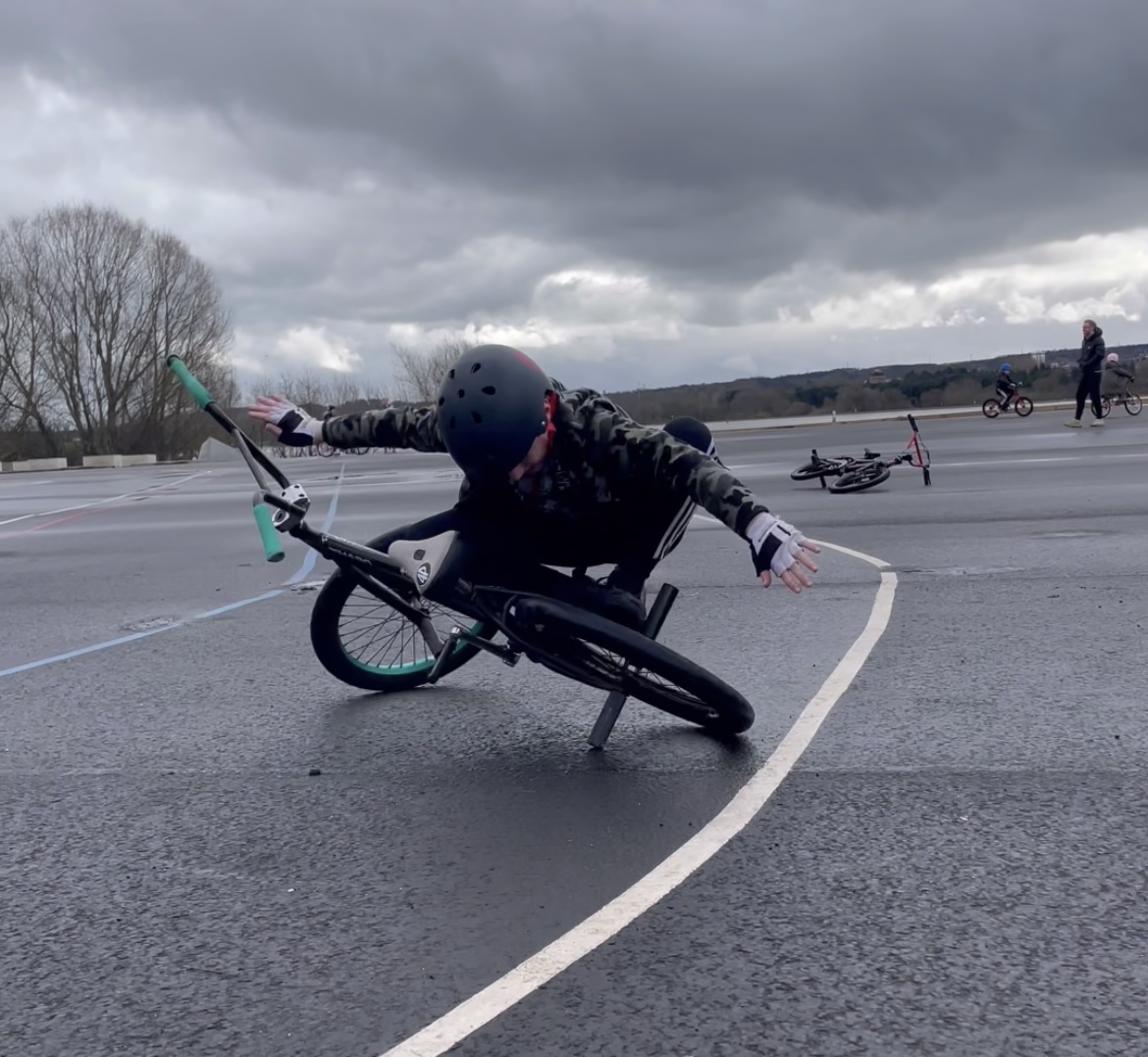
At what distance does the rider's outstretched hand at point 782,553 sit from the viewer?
4.09 m

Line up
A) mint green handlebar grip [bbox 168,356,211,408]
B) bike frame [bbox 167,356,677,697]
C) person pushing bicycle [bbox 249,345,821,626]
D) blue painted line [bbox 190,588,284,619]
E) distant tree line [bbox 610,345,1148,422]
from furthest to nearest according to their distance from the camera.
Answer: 1. distant tree line [bbox 610,345,1148,422]
2. blue painted line [bbox 190,588,284,619]
3. mint green handlebar grip [bbox 168,356,211,408]
4. bike frame [bbox 167,356,677,697]
5. person pushing bicycle [bbox 249,345,821,626]

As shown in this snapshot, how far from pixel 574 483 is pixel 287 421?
1.54 m

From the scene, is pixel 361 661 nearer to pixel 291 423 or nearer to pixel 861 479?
pixel 291 423

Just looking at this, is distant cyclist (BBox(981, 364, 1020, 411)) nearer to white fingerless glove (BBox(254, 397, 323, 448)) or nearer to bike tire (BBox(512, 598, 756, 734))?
white fingerless glove (BBox(254, 397, 323, 448))

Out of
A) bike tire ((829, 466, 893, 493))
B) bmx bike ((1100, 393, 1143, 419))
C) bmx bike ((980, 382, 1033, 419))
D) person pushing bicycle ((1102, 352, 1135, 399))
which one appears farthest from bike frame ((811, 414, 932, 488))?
bmx bike ((980, 382, 1033, 419))

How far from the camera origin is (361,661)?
5910 mm

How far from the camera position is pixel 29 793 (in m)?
4.51

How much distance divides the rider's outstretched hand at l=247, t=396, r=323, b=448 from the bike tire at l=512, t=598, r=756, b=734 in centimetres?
165

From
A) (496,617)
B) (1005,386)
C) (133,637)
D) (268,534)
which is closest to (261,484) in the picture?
(268,534)

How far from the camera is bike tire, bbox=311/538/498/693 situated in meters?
5.62

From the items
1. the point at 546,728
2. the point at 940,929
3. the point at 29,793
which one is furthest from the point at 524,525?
the point at 940,929

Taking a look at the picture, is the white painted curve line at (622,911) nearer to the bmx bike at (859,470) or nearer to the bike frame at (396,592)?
the bike frame at (396,592)

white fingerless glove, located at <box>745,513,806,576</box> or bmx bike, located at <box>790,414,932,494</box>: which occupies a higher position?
white fingerless glove, located at <box>745,513,806,576</box>

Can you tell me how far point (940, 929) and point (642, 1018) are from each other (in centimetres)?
83
